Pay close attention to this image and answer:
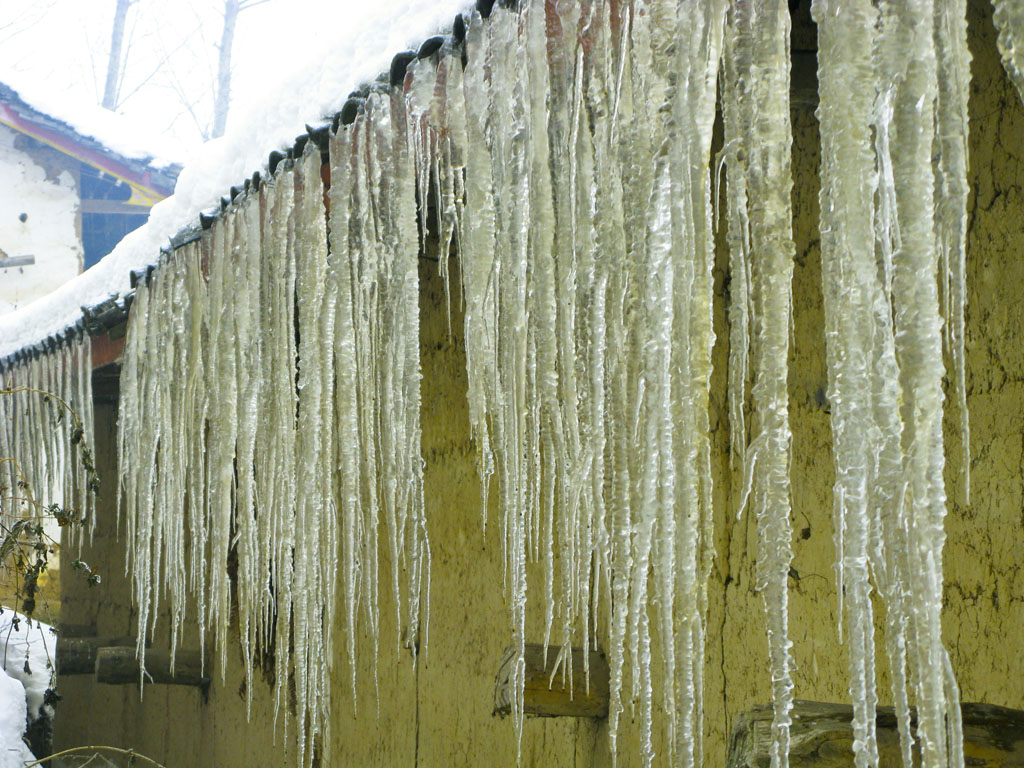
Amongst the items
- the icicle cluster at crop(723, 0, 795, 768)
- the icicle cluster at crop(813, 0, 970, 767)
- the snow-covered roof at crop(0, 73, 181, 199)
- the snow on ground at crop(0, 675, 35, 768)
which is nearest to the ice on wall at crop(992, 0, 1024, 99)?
the icicle cluster at crop(813, 0, 970, 767)

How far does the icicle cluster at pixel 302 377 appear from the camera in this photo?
2361 millimetres

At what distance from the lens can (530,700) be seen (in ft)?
9.03

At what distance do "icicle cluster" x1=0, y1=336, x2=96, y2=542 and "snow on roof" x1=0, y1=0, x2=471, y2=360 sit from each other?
0.84 metres

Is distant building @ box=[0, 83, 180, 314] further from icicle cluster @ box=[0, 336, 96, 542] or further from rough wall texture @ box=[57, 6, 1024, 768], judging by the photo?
rough wall texture @ box=[57, 6, 1024, 768]

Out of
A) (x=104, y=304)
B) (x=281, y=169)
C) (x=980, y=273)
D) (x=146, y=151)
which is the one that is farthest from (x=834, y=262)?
(x=146, y=151)

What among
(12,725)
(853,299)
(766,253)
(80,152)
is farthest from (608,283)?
(80,152)

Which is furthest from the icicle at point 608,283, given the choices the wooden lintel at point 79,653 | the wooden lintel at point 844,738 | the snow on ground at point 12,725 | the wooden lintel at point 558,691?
the wooden lintel at point 79,653

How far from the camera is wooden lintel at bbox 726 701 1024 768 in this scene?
1.45 meters

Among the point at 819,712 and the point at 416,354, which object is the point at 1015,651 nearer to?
the point at 819,712

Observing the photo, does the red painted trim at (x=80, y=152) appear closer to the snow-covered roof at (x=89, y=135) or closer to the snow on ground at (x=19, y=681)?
the snow-covered roof at (x=89, y=135)

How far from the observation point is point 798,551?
2.41 meters

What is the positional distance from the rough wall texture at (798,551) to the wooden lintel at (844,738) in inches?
21.6

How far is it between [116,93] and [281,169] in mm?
21220

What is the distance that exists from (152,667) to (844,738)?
15.9 feet
